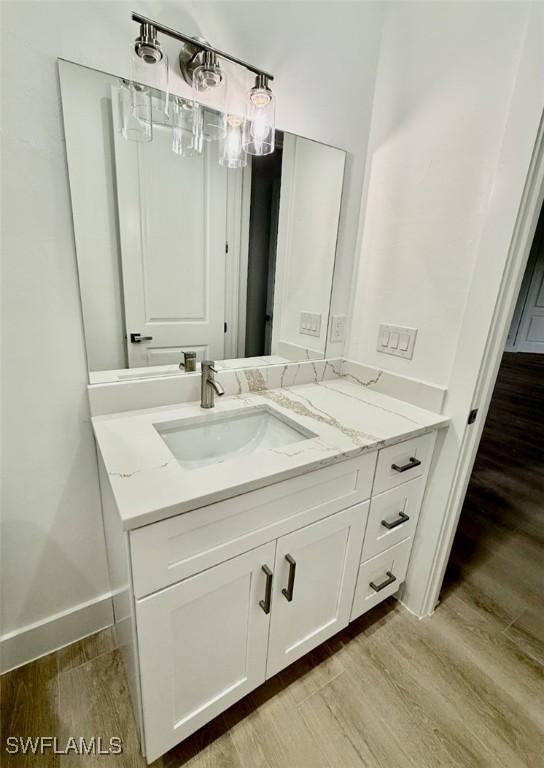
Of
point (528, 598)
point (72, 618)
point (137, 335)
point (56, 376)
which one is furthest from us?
point (528, 598)

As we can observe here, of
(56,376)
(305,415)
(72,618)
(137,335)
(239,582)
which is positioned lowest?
(72,618)

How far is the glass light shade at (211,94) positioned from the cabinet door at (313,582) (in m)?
1.23

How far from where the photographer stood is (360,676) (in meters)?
1.21

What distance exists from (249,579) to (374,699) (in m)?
0.70

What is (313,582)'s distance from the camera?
1.06m

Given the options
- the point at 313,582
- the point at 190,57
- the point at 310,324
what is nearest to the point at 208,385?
the point at 310,324

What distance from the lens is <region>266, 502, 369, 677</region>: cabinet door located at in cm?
97

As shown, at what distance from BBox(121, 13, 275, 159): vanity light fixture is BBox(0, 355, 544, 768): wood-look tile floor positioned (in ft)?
5.67

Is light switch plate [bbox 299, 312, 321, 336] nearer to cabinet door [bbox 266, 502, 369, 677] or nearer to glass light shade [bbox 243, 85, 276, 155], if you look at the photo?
glass light shade [bbox 243, 85, 276, 155]

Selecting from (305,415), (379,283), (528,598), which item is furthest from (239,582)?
(528,598)

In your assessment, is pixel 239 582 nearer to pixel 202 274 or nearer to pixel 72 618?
pixel 72 618

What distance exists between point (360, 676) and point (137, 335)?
4.57 ft

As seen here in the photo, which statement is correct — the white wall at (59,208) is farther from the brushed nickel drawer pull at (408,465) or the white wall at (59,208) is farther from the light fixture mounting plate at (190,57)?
the brushed nickel drawer pull at (408,465)

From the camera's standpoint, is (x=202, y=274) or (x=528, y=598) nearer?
(x=202, y=274)
